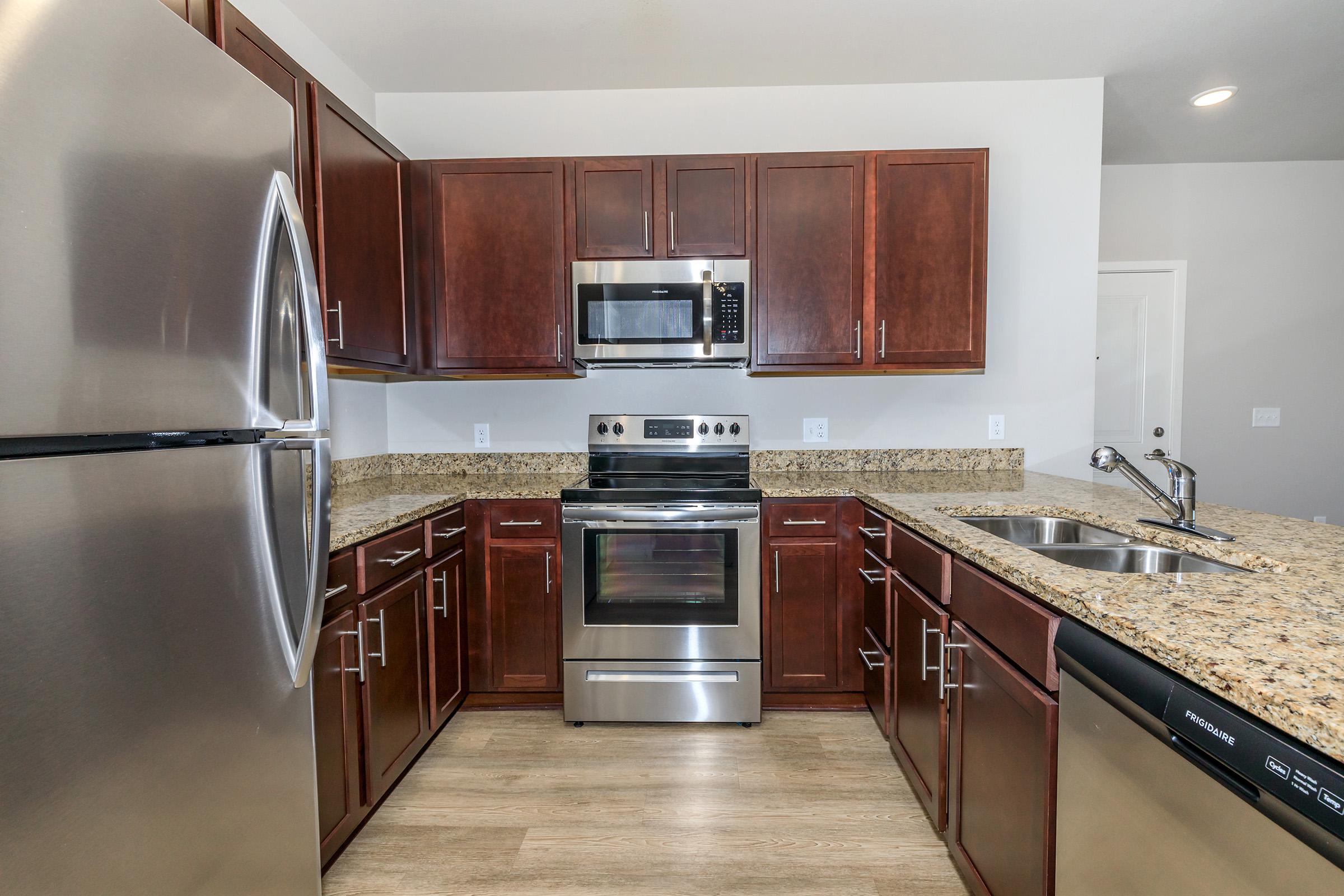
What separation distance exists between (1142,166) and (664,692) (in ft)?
13.5

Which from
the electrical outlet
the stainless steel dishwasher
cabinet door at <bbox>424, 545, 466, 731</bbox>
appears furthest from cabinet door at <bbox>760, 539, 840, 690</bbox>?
the electrical outlet

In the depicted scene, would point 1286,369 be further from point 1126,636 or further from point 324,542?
point 324,542

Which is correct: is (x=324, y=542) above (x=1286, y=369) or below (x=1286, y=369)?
below

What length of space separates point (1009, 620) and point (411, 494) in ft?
6.80

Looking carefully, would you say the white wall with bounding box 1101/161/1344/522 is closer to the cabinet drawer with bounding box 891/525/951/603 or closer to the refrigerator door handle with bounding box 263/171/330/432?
the cabinet drawer with bounding box 891/525/951/603

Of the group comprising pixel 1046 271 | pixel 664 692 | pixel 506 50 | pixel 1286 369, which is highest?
pixel 506 50

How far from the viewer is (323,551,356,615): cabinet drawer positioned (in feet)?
5.21

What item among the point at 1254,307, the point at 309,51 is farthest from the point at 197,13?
the point at 1254,307

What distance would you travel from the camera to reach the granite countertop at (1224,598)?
0.71 metres

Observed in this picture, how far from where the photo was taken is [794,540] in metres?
2.46

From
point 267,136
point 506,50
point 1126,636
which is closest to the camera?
point 1126,636

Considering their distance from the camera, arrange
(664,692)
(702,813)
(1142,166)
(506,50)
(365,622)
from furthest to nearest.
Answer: (1142,166) → (506,50) → (664,692) → (702,813) → (365,622)

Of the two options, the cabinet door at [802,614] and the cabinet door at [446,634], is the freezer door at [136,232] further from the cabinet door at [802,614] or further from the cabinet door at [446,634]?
the cabinet door at [802,614]

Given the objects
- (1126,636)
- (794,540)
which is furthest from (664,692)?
(1126,636)
